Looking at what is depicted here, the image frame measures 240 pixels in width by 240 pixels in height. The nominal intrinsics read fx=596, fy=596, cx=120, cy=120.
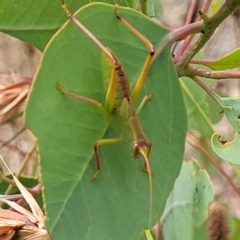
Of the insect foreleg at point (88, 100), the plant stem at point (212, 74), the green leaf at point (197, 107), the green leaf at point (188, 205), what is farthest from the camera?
the green leaf at point (197, 107)

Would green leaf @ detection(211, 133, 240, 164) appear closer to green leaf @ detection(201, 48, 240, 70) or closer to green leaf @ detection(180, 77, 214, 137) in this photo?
green leaf @ detection(201, 48, 240, 70)

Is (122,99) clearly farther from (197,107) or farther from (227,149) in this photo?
(197,107)

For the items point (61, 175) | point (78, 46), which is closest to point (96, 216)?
point (61, 175)

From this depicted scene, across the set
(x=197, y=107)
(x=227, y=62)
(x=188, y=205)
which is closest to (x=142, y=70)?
(x=227, y=62)

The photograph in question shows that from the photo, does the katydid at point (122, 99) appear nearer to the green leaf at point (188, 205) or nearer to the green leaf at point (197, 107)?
the green leaf at point (188, 205)

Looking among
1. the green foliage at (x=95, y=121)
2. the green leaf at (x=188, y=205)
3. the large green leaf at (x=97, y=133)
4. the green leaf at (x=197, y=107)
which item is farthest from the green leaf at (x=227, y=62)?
the green leaf at (x=197, y=107)
